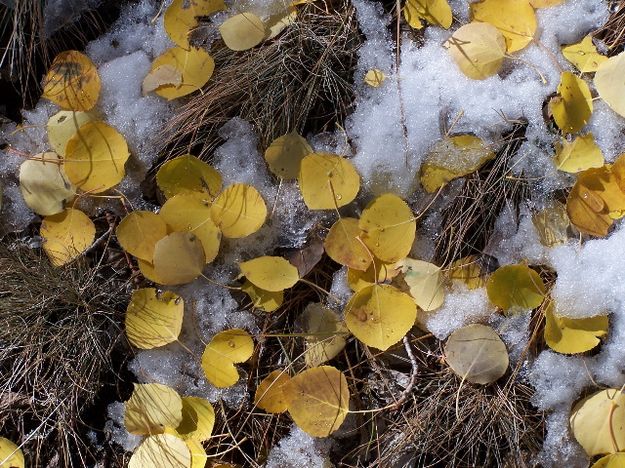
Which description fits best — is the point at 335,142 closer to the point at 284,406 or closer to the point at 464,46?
the point at 464,46

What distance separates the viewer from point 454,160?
51.7 inches

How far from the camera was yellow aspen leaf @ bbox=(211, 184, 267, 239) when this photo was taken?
131 cm

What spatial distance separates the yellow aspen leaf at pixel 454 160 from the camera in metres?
1.31

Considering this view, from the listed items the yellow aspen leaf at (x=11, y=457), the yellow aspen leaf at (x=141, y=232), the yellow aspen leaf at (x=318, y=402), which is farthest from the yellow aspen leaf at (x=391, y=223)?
the yellow aspen leaf at (x=11, y=457)

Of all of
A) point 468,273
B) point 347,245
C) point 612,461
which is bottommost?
point 612,461

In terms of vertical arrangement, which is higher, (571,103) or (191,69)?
(191,69)

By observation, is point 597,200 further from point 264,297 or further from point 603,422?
point 264,297

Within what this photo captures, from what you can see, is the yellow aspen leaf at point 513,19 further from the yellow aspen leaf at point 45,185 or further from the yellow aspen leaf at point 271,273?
the yellow aspen leaf at point 45,185

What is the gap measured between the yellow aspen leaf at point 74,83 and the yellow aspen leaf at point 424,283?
68 cm

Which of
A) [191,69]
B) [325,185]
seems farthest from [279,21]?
[325,185]

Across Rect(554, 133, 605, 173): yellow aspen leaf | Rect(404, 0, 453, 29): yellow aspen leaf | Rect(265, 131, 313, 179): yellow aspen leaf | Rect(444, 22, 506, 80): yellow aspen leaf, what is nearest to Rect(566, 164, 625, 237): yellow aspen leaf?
Rect(554, 133, 605, 173): yellow aspen leaf

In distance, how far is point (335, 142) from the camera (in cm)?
135

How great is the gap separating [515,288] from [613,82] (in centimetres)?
41

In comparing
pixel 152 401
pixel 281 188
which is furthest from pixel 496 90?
pixel 152 401
